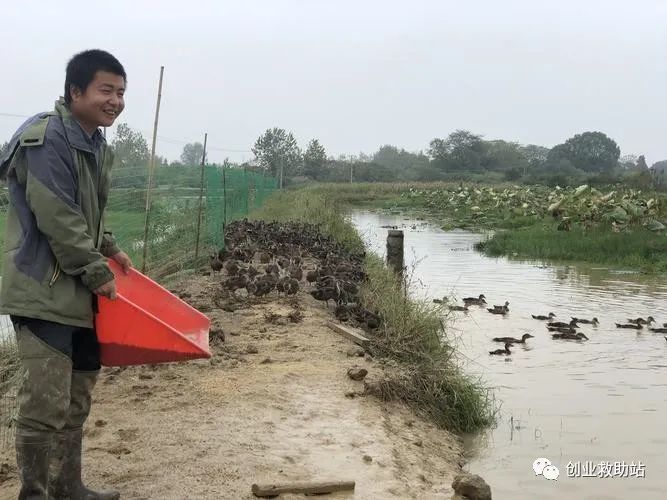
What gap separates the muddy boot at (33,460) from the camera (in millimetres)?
2660

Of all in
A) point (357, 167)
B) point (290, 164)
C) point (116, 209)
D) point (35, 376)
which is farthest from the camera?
point (357, 167)

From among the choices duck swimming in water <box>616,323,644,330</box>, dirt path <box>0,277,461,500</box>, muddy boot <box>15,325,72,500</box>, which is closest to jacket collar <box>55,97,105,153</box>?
muddy boot <box>15,325,72,500</box>

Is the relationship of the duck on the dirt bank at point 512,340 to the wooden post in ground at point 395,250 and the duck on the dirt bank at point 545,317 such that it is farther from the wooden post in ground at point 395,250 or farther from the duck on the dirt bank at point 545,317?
the wooden post in ground at point 395,250

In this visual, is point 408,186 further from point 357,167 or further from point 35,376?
point 35,376

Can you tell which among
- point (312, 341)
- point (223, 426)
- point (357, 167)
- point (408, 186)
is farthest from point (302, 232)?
point (357, 167)

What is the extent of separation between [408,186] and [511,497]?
45234 mm

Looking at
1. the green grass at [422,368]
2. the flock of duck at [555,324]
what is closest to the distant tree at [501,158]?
the flock of duck at [555,324]

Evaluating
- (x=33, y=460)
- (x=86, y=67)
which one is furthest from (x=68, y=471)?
(x=86, y=67)

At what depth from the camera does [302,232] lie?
12383mm

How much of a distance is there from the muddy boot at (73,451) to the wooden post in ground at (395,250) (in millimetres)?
6073

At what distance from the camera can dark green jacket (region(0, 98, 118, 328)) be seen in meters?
2.56

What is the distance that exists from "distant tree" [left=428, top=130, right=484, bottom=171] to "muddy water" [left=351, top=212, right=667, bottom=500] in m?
64.1

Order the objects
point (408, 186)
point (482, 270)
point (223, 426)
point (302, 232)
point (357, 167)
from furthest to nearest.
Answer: point (357, 167)
point (408, 186)
point (482, 270)
point (302, 232)
point (223, 426)

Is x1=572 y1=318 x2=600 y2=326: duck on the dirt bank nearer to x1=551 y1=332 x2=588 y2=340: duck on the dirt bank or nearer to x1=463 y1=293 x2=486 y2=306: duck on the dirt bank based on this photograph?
x1=551 y1=332 x2=588 y2=340: duck on the dirt bank
